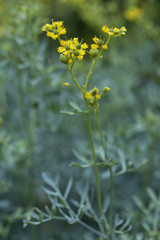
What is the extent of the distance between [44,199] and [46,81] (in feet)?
2.78

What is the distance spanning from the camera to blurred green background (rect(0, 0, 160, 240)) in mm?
1721

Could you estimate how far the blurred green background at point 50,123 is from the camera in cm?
172

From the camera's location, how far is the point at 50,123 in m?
1.83

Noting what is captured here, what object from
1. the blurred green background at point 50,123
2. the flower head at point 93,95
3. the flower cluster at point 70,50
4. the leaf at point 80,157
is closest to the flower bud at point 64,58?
the flower cluster at point 70,50

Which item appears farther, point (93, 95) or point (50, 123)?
point (50, 123)

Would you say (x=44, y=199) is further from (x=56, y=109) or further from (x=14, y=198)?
(x=56, y=109)

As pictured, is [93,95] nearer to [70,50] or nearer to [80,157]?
[70,50]

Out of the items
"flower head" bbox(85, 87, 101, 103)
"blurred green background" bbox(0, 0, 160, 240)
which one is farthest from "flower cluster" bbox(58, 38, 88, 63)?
"blurred green background" bbox(0, 0, 160, 240)

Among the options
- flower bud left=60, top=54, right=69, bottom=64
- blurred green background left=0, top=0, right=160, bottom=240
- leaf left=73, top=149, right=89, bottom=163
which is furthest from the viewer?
blurred green background left=0, top=0, right=160, bottom=240

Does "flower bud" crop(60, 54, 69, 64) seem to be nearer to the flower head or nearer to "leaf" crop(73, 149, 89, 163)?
the flower head

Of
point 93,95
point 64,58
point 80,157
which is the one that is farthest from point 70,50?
point 80,157

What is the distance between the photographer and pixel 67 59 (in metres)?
0.90

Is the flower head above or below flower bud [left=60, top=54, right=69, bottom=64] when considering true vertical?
below

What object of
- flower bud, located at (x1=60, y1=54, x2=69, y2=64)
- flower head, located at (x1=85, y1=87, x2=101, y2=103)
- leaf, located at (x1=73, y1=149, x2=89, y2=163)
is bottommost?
leaf, located at (x1=73, y1=149, x2=89, y2=163)
